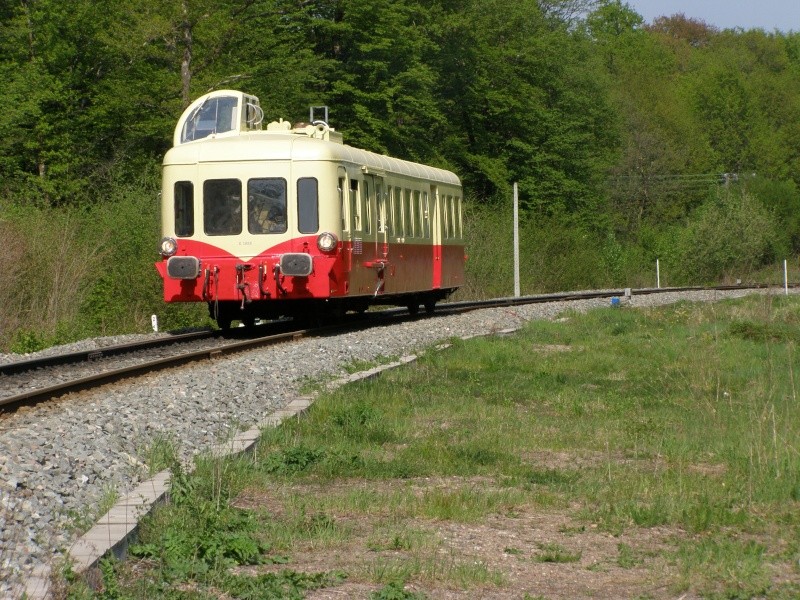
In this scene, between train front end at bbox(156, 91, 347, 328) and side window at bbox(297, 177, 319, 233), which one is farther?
side window at bbox(297, 177, 319, 233)

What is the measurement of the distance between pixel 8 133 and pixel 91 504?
27566 mm

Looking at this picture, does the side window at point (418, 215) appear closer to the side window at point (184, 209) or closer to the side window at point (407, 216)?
the side window at point (407, 216)

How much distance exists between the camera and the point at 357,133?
145ft

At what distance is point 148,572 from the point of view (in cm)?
611

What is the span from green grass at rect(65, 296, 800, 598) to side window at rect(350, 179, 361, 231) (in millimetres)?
6119

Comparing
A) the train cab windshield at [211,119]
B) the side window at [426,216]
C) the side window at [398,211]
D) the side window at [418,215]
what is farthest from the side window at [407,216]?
the train cab windshield at [211,119]

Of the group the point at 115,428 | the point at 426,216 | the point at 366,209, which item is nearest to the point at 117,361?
the point at 366,209

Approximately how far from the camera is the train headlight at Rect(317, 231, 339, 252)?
19484mm

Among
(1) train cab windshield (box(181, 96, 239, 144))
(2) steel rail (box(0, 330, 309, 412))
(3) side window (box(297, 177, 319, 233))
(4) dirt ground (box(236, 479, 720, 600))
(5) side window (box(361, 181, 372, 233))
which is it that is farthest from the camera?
(1) train cab windshield (box(181, 96, 239, 144))

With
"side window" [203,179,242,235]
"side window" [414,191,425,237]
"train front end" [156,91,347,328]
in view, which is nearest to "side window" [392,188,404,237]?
"side window" [414,191,425,237]

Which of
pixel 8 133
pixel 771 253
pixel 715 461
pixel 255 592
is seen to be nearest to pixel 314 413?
pixel 715 461

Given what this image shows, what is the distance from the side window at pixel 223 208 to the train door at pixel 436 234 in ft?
22.7

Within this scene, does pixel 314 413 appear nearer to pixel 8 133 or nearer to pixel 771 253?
pixel 8 133

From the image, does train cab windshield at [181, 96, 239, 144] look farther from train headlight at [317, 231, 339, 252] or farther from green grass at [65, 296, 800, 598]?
green grass at [65, 296, 800, 598]
